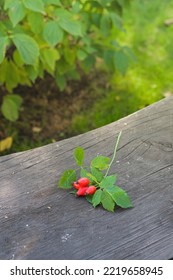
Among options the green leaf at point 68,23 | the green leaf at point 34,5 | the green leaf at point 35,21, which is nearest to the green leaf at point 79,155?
the green leaf at point 34,5

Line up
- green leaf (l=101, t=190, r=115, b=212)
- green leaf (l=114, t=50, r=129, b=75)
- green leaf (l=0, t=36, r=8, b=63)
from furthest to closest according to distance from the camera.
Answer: green leaf (l=114, t=50, r=129, b=75) → green leaf (l=0, t=36, r=8, b=63) → green leaf (l=101, t=190, r=115, b=212)

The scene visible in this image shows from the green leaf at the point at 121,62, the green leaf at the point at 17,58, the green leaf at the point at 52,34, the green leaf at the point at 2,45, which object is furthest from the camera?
the green leaf at the point at 121,62

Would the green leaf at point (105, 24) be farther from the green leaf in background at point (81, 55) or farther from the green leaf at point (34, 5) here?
the green leaf at point (34, 5)

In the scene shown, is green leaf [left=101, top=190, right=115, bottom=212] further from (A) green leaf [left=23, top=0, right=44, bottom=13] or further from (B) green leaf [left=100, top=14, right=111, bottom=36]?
(B) green leaf [left=100, top=14, right=111, bottom=36]

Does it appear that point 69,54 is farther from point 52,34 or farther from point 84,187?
point 84,187

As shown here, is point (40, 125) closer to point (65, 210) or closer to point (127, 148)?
point (127, 148)

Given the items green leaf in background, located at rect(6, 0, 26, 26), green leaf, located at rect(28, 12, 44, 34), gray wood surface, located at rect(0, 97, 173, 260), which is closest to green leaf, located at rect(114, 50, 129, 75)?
green leaf, located at rect(28, 12, 44, 34)
